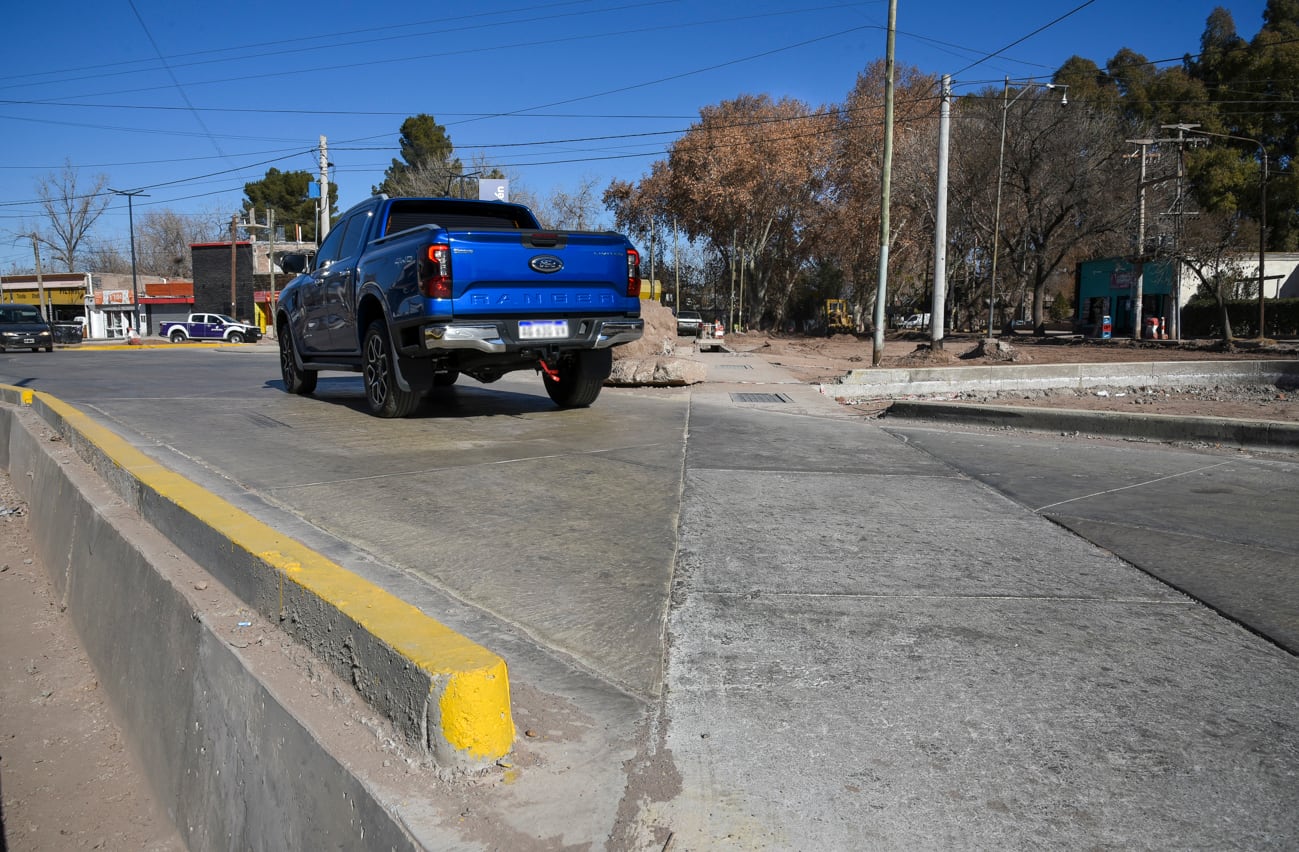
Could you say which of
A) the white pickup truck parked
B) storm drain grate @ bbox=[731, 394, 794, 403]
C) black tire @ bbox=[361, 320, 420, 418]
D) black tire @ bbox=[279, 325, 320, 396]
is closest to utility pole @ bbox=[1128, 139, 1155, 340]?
storm drain grate @ bbox=[731, 394, 794, 403]

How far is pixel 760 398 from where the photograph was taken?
1273 cm

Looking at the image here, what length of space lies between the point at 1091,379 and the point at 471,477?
12.3 meters

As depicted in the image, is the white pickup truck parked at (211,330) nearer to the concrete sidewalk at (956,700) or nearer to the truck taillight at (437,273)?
the truck taillight at (437,273)

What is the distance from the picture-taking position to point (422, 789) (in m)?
2.18

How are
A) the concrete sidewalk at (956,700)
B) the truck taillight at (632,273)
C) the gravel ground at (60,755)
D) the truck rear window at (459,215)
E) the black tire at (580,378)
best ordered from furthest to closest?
the black tire at (580,378)
the truck rear window at (459,215)
the truck taillight at (632,273)
the gravel ground at (60,755)
the concrete sidewalk at (956,700)

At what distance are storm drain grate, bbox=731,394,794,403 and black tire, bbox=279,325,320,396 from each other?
522cm

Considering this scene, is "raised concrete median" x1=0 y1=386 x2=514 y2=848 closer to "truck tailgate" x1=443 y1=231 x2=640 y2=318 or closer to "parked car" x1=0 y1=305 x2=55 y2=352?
"truck tailgate" x1=443 y1=231 x2=640 y2=318

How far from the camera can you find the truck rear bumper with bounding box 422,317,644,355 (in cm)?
726

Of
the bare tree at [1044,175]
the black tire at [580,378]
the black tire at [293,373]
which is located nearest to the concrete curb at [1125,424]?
the black tire at [580,378]

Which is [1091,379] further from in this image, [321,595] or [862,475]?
[321,595]

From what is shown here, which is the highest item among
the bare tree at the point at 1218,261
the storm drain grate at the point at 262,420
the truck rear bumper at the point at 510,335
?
the bare tree at the point at 1218,261

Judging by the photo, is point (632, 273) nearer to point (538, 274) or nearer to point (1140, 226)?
point (538, 274)

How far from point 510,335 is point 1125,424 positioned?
581 centimetres

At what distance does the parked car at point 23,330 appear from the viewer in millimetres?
26562
